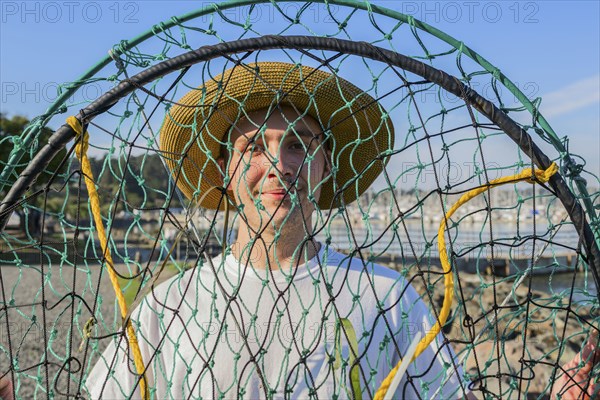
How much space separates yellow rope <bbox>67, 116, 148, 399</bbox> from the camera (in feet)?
5.77

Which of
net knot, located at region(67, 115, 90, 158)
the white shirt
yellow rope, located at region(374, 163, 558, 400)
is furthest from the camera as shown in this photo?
the white shirt

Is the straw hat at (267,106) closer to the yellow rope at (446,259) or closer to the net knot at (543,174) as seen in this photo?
the yellow rope at (446,259)

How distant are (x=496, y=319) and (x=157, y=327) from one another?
0.99 meters

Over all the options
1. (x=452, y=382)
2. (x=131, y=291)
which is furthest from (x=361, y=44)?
(x=131, y=291)

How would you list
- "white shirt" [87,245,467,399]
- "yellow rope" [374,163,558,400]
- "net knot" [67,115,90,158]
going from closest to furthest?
"yellow rope" [374,163,558,400]
"net knot" [67,115,90,158]
"white shirt" [87,245,467,399]

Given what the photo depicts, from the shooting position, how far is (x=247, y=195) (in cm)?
200

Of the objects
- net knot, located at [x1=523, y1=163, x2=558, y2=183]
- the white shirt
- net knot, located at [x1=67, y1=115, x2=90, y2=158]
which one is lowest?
the white shirt

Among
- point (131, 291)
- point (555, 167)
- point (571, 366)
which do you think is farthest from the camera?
point (131, 291)

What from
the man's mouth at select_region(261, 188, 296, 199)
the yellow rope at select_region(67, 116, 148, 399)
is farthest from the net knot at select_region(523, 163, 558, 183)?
the yellow rope at select_region(67, 116, 148, 399)

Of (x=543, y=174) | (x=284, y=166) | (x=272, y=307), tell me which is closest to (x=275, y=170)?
(x=284, y=166)

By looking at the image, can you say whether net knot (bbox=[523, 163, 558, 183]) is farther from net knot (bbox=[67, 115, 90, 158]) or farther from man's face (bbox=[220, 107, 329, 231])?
net knot (bbox=[67, 115, 90, 158])

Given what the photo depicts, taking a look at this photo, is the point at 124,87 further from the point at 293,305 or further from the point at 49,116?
the point at 293,305

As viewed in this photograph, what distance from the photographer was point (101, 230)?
181cm

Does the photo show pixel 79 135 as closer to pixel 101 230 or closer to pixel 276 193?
pixel 101 230
